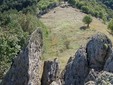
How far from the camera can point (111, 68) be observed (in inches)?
1013

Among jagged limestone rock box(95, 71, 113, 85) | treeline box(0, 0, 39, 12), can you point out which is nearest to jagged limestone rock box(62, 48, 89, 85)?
jagged limestone rock box(95, 71, 113, 85)

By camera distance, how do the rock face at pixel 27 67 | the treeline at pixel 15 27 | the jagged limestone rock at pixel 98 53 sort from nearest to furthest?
the jagged limestone rock at pixel 98 53 < the rock face at pixel 27 67 < the treeline at pixel 15 27

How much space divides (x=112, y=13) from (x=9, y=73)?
171 m

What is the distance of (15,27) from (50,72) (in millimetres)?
56333

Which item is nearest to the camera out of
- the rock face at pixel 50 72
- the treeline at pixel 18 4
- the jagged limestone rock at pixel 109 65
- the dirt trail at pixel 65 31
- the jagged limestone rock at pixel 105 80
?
the jagged limestone rock at pixel 105 80

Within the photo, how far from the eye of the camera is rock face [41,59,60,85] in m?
30.1

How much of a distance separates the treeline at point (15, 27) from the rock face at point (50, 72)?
2.88 meters

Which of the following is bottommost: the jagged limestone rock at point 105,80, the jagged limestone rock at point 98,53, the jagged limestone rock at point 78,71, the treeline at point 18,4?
the treeline at point 18,4

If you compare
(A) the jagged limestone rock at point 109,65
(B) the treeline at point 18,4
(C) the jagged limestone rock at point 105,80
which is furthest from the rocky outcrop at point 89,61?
(B) the treeline at point 18,4

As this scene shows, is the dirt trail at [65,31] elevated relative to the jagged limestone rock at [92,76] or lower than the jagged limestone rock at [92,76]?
lower

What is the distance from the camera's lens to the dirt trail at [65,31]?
91031mm

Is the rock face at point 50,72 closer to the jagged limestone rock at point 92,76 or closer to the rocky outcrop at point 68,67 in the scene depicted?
Answer: the rocky outcrop at point 68,67

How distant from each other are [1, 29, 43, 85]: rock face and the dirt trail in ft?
148

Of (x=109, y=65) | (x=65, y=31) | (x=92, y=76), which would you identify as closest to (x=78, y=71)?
(x=92, y=76)
